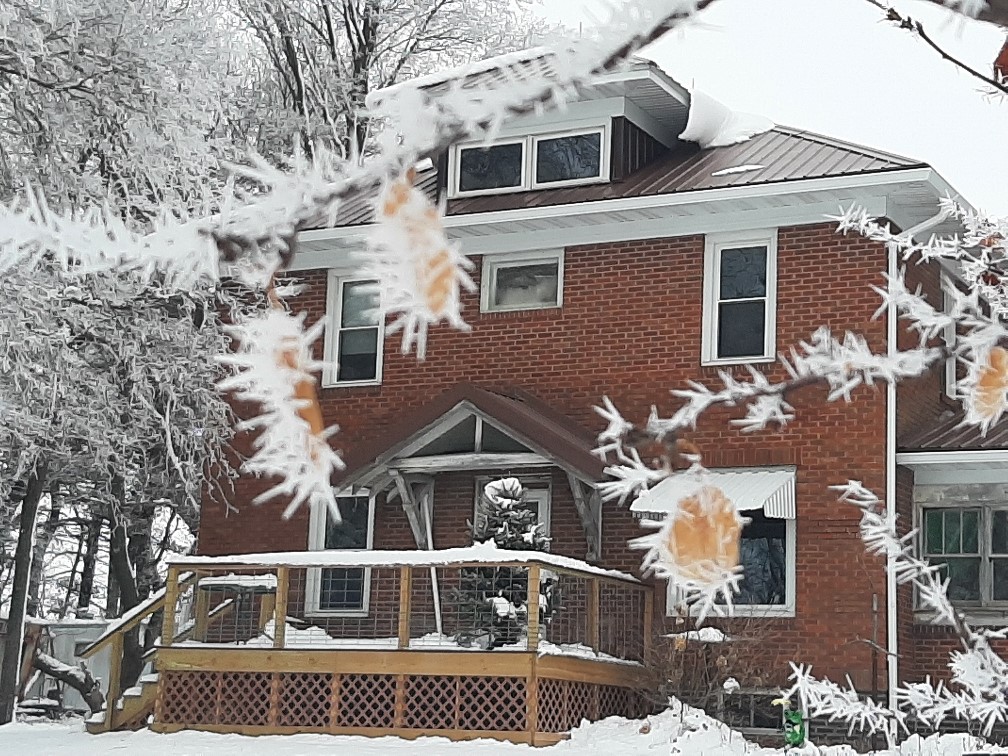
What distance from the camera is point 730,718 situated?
14094 millimetres

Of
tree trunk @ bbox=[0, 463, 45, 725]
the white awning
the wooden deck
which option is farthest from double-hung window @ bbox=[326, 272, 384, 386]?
tree trunk @ bbox=[0, 463, 45, 725]

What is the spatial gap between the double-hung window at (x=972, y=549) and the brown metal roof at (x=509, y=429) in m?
3.37

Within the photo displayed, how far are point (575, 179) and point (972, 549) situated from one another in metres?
5.59

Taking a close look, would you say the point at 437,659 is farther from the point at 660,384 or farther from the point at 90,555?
the point at 90,555

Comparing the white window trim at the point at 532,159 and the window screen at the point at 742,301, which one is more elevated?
the white window trim at the point at 532,159

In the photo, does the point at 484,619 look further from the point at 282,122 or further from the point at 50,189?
the point at 282,122

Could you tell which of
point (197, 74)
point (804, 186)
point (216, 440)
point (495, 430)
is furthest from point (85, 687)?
point (804, 186)

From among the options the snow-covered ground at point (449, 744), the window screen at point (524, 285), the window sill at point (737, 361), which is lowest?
the snow-covered ground at point (449, 744)

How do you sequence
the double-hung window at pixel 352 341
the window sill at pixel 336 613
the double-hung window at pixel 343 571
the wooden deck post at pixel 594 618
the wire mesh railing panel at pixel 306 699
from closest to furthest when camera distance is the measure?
1. the wire mesh railing panel at pixel 306 699
2. the wooden deck post at pixel 594 618
3. the window sill at pixel 336 613
4. the double-hung window at pixel 343 571
5. the double-hung window at pixel 352 341

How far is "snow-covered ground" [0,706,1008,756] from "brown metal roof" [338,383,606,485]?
241 centimetres

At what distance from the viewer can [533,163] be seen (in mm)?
17031

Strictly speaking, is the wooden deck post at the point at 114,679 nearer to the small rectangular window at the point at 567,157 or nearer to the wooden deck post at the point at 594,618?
the wooden deck post at the point at 594,618

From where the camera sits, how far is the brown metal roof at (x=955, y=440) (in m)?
14.9

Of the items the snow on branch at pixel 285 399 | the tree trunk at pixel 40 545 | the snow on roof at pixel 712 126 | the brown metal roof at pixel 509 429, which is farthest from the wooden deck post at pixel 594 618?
the snow on branch at pixel 285 399
